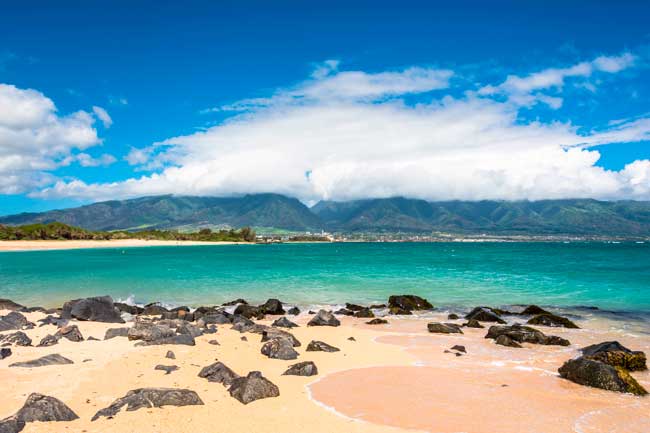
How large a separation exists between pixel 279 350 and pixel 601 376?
12082 mm

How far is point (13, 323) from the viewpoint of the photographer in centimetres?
2288

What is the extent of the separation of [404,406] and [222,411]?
5307 millimetres

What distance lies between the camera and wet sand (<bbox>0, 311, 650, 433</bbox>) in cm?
1071

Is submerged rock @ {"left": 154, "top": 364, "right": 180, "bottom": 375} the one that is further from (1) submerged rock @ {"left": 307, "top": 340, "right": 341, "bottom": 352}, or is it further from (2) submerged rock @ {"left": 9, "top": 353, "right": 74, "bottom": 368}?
(1) submerged rock @ {"left": 307, "top": 340, "right": 341, "bottom": 352}

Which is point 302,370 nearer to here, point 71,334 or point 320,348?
point 320,348

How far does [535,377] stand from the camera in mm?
15453

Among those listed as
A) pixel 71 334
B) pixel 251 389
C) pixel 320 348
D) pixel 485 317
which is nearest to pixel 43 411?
pixel 251 389

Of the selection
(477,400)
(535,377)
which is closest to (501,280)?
A: (535,377)

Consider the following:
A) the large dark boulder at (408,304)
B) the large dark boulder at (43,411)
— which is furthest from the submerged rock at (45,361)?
the large dark boulder at (408,304)

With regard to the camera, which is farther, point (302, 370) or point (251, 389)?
point (302, 370)

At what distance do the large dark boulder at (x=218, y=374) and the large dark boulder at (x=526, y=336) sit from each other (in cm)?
1543

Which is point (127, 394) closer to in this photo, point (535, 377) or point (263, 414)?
point (263, 414)

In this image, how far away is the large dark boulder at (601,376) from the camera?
13.7 m

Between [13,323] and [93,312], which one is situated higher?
[13,323]
